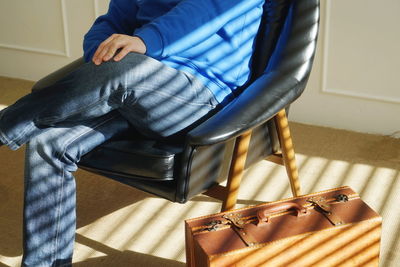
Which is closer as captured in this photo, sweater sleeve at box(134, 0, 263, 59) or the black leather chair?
the black leather chair

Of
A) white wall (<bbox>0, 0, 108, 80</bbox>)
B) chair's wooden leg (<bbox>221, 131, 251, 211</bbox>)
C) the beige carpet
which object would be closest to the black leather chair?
chair's wooden leg (<bbox>221, 131, 251, 211</bbox>)

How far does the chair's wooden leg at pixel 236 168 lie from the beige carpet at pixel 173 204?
0.29 metres

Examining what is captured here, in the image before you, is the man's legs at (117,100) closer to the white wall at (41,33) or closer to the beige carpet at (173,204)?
the beige carpet at (173,204)

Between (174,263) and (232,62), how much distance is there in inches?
24.5

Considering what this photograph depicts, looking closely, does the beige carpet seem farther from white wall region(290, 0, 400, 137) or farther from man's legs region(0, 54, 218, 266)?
man's legs region(0, 54, 218, 266)

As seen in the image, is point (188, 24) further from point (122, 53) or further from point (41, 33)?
point (41, 33)

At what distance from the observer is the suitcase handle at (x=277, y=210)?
1.66m

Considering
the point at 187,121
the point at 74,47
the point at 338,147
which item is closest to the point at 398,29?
the point at 338,147

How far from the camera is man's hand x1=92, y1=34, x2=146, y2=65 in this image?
176 centimetres

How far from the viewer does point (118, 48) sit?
1780mm

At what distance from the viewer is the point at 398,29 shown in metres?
2.55

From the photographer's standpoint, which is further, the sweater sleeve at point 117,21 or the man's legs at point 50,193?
the sweater sleeve at point 117,21

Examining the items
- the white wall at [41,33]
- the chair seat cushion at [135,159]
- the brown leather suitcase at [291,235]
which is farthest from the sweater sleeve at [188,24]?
the white wall at [41,33]

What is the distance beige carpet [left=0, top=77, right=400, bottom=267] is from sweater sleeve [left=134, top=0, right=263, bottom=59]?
0.63m
